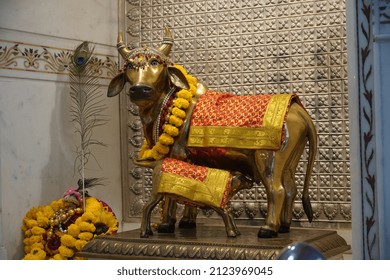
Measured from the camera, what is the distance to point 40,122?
5805 mm

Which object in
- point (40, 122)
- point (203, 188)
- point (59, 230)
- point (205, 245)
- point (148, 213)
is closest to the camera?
point (205, 245)

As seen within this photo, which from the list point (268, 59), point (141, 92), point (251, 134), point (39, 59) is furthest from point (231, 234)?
point (39, 59)

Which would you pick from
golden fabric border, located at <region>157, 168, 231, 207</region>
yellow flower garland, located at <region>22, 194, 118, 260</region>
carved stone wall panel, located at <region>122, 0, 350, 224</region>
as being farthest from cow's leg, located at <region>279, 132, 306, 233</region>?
yellow flower garland, located at <region>22, 194, 118, 260</region>

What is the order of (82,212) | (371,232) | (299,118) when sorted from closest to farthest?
(371,232) → (299,118) → (82,212)

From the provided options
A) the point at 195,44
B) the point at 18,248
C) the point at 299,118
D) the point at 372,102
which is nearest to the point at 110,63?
the point at 195,44

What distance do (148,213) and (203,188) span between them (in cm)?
38

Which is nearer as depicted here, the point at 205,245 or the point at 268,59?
the point at 205,245

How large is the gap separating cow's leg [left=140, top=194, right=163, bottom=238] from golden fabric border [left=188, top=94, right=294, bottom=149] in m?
0.39

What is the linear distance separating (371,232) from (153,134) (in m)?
1.79

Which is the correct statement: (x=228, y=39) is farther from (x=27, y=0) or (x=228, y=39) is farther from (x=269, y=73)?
(x=27, y=0)

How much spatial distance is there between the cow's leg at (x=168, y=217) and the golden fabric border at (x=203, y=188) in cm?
32

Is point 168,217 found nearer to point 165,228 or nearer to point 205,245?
point 165,228

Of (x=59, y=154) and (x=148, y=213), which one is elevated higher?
(x=59, y=154)

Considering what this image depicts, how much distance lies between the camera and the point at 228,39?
19.6ft
